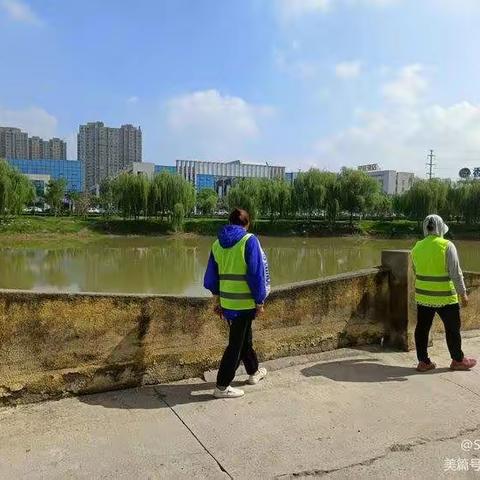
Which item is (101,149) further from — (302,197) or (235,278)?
(235,278)

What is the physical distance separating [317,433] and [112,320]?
158 centimetres

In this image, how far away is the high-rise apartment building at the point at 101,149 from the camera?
123000mm

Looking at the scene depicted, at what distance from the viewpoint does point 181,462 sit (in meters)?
2.53

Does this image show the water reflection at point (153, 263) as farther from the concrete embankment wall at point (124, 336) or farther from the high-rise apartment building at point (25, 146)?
the high-rise apartment building at point (25, 146)

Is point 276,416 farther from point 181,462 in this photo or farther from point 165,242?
point 165,242

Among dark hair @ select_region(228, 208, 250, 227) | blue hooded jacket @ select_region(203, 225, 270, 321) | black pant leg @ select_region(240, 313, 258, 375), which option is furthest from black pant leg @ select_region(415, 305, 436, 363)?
dark hair @ select_region(228, 208, 250, 227)

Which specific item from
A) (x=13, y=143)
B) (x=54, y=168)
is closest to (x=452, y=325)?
(x=54, y=168)

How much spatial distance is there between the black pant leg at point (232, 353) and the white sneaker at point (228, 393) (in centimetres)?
3

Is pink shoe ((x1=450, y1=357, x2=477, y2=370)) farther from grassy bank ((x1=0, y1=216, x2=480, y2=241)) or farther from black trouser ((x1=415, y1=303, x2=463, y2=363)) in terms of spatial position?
grassy bank ((x1=0, y1=216, x2=480, y2=241))

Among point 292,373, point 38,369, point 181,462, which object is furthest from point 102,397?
point 292,373

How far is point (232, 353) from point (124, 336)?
78 centimetres

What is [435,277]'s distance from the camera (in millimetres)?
4051

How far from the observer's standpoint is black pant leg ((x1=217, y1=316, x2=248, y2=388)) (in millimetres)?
3389

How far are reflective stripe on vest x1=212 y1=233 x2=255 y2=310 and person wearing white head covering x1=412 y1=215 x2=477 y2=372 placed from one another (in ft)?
5.15
